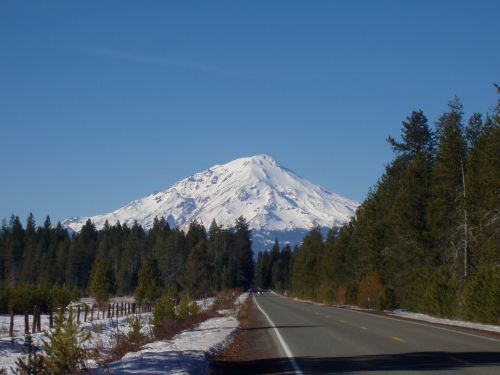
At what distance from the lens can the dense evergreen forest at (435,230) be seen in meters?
32.9

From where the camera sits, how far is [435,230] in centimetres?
4375

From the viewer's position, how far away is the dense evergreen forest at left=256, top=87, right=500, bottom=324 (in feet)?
108

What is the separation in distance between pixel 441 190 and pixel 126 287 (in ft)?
297

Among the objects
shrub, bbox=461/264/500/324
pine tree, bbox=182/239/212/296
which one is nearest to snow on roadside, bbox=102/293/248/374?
shrub, bbox=461/264/500/324

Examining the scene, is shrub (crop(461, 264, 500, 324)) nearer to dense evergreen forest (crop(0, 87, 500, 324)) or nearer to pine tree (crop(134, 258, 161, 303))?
dense evergreen forest (crop(0, 87, 500, 324))

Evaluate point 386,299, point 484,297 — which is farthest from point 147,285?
point 484,297

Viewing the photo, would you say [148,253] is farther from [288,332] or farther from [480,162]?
[288,332]

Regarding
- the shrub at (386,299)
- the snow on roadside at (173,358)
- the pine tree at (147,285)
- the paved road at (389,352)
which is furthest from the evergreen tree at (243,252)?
the snow on roadside at (173,358)

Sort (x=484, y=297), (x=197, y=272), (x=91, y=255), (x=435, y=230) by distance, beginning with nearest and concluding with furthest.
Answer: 1. (x=484, y=297)
2. (x=435, y=230)
3. (x=197, y=272)
4. (x=91, y=255)

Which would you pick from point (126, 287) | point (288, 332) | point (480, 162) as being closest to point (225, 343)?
point (288, 332)

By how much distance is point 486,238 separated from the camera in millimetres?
35906

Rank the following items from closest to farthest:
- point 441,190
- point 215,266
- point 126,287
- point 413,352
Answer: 1. point 413,352
2. point 441,190
3. point 126,287
4. point 215,266

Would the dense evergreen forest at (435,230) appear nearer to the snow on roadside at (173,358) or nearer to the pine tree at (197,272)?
the snow on roadside at (173,358)

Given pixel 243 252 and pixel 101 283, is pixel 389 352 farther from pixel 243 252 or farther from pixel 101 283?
pixel 243 252
